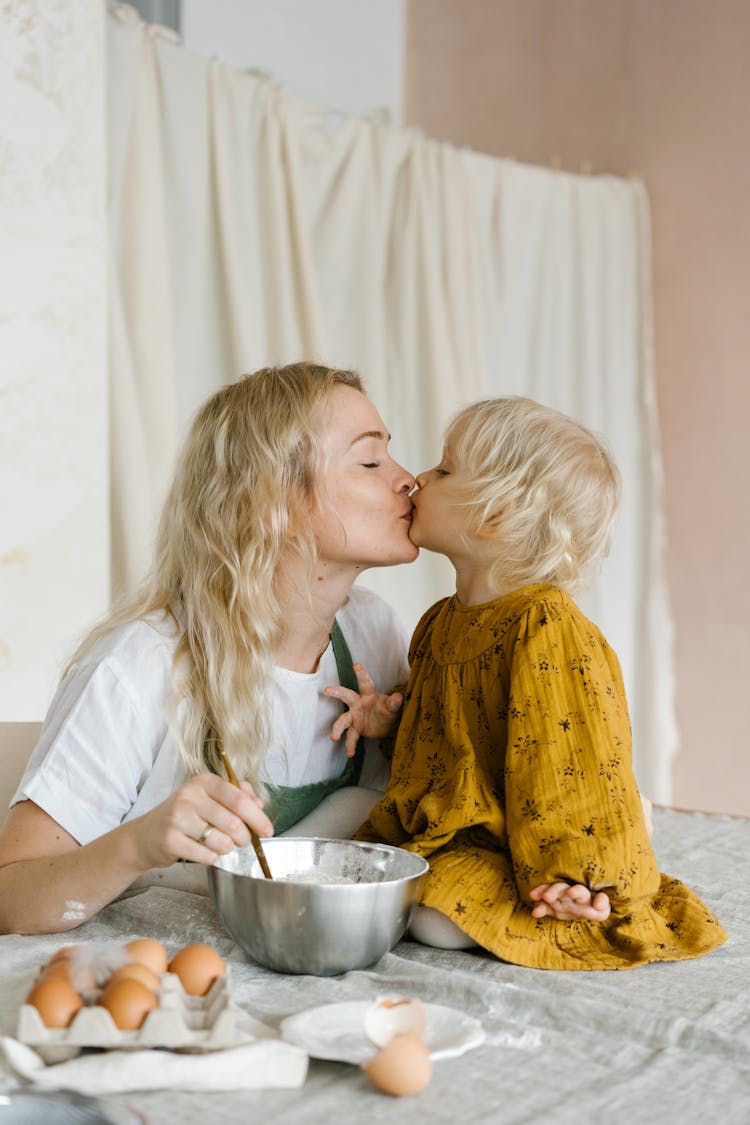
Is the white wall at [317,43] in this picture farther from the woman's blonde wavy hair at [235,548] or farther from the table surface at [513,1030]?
the table surface at [513,1030]

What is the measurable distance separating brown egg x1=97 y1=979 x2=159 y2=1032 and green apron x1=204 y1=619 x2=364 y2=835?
1.84ft

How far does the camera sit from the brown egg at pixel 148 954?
3.19 ft

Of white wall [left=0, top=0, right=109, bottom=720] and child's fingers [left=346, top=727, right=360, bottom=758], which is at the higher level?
white wall [left=0, top=0, right=109, bottom=720]

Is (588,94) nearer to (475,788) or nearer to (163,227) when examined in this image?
(163,227)

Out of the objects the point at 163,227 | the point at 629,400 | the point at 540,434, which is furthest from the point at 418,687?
the point at 629,400

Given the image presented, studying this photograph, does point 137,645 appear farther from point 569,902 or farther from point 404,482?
point 569,902

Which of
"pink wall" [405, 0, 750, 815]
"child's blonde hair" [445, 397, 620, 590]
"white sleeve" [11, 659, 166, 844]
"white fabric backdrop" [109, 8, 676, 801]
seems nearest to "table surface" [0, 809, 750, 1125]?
"white sleeve" [11, 659, 166, 844]

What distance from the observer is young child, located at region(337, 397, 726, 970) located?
4.16 ft

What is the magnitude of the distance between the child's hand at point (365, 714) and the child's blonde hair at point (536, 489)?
0.26 m

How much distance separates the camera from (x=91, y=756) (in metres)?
1.39

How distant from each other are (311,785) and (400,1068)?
0.79 metres

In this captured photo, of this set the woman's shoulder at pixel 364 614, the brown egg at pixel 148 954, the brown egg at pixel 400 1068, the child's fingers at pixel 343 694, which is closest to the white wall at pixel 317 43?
the woman's shoulder at pixel 364 614

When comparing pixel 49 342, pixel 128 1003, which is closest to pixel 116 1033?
pixel 128 1003

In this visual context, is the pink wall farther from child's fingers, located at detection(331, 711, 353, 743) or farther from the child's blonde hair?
child's fingers, located at detection(331, 711, 353, 743)
